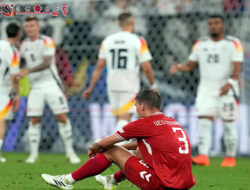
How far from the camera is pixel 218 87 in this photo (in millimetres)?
8508

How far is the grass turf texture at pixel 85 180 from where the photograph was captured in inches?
224

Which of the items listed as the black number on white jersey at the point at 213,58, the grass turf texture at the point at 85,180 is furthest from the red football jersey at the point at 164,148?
the black number on white jersey at the point at 213,58

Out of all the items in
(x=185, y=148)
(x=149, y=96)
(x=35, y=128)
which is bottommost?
(x=35, y=128)

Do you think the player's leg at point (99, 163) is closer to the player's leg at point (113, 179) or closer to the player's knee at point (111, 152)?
the player's knee at point (111, 152)

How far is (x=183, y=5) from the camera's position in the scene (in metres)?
10.3

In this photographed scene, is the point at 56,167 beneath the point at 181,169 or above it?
beneath

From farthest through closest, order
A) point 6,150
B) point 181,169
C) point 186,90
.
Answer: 1. point 6,150
2. point 186,90
3. point 181,169


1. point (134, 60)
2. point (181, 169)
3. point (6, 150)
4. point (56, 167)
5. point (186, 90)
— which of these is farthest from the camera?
point (6, 150)

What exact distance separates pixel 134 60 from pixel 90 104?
240 cm

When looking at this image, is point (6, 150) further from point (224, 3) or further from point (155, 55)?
point (224, 3)

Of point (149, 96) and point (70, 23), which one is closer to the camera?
point (149, 96)

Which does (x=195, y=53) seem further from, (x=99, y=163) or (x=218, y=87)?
(x=99, y=163)

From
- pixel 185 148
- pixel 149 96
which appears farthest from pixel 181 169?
pixel 149 96

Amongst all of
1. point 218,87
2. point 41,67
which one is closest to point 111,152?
point 41,67
